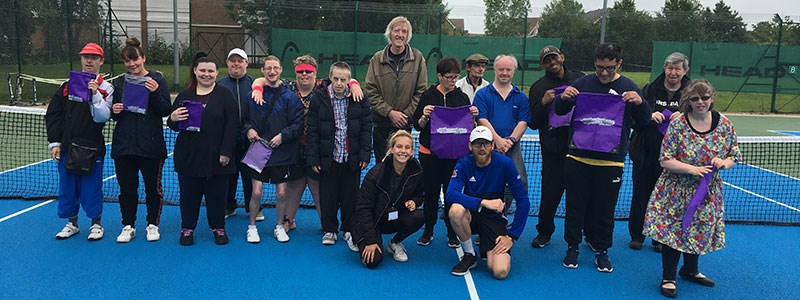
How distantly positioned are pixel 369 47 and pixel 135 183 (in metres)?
14.2

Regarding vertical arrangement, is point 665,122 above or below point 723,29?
below

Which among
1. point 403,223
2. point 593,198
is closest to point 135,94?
point 403,223

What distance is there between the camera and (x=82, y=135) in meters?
5.21

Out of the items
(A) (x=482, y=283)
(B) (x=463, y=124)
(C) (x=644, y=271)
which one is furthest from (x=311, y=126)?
(C) (x=644, y=271)

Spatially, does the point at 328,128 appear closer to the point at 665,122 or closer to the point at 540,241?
the point at 540,241

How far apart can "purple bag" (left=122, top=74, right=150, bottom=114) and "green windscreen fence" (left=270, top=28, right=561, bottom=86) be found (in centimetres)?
1380

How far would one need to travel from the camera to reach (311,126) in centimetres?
536

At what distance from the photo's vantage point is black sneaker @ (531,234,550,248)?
5.66 m

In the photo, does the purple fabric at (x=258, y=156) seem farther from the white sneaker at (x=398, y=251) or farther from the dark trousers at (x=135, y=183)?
the white sneaker at (x=398, y=251)

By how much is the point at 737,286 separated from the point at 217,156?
178 inches

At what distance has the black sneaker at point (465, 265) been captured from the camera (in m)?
4.85

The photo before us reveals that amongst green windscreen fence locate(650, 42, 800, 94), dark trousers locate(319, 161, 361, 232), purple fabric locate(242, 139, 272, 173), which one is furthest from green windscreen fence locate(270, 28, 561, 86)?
purple fabric locate(242, 139, 272, 173)

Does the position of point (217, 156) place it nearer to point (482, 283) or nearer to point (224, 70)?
point (482, 283)

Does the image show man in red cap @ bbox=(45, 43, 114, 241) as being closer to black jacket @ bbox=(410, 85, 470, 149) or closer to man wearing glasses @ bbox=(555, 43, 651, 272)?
black jacket @ bbox=(410, 85, 470, 149)
